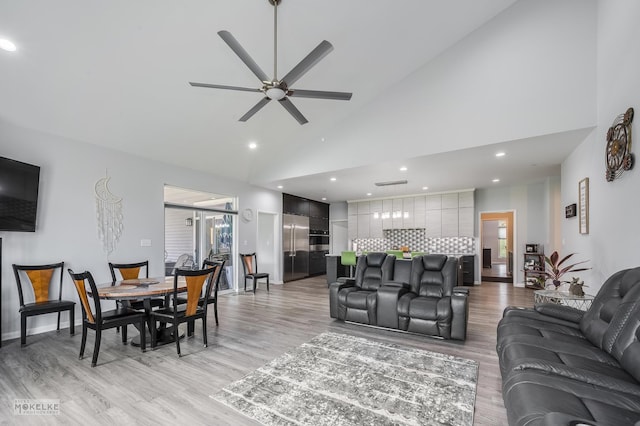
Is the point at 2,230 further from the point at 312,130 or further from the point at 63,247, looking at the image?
the point at 312,130

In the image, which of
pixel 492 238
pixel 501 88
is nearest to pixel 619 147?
pixel 501 88

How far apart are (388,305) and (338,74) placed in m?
3.61

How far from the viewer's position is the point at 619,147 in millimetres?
2951

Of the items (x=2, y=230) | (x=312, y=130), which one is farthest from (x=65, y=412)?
(x=312, y=130)

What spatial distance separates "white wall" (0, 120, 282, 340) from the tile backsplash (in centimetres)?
650

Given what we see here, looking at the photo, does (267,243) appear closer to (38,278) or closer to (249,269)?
(249,269)

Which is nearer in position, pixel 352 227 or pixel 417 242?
pixel 417 242

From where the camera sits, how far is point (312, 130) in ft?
19.5

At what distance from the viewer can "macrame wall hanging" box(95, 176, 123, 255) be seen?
15.2ft

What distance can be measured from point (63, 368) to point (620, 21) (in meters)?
6.75

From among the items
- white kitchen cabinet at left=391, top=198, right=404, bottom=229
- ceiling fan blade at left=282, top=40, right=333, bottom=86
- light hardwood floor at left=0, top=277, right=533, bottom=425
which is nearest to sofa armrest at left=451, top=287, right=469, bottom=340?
light hardwood floor at left=0, top=277, right=533, bottom=425

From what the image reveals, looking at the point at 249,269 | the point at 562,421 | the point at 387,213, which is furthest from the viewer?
the point at 387,213

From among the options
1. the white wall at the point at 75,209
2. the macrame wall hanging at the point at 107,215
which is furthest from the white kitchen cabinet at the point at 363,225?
the macrame wall hanging at the point at 107,215

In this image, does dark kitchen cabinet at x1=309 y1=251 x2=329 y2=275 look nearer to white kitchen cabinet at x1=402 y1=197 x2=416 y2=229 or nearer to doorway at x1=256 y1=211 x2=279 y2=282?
doorway at x1=256 y1=211 x2=279 y2=282
